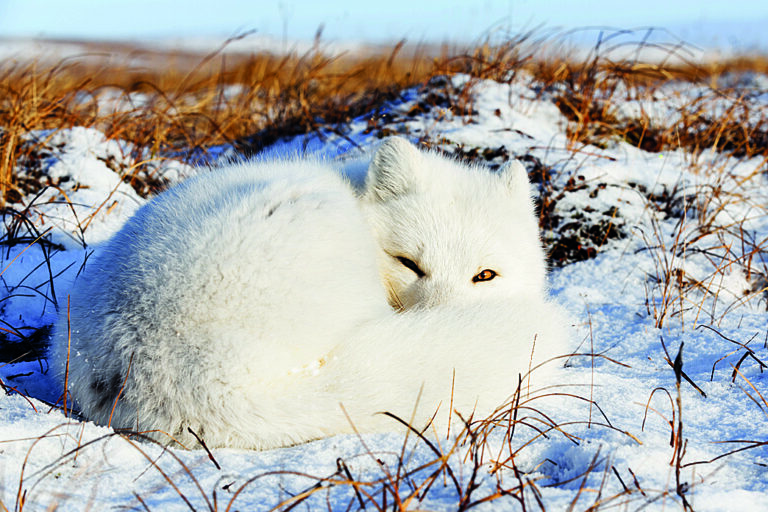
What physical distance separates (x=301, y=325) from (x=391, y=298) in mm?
815

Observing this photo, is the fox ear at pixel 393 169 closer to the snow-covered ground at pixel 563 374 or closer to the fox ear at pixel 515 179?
the fox ear at pixel 515 179

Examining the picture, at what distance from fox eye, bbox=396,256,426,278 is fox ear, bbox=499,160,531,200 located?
27.2 inches

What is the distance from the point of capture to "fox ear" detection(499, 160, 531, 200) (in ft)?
9.32

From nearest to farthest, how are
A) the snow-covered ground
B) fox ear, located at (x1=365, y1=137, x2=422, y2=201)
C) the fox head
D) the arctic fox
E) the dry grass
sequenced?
the snow-covered ground → the arctic fox → the fox head → fox ear, located at (x1=365, y1=137, x2=422, y2=201) → the dry grass

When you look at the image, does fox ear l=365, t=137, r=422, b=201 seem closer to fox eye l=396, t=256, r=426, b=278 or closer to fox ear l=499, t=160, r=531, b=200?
fox eye l=396, t=256, r=426, b=278

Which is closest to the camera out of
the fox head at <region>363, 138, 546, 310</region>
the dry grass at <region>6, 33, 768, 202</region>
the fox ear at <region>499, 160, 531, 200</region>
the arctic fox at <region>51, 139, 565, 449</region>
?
the arctic fox at <region>51, 139, 565, 449</region>

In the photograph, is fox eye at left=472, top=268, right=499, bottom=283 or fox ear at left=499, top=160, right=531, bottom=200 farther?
fox ear at left=499, top=160, right=531, bottom=200

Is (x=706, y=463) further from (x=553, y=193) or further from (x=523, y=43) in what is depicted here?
(x=523, y=43)

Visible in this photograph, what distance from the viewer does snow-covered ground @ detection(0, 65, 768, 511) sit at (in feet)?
4.72

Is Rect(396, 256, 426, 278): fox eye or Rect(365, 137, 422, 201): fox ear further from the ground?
Rect(365, 137, 422, 201): fox ear

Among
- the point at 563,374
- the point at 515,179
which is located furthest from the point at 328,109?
the point at 563,374

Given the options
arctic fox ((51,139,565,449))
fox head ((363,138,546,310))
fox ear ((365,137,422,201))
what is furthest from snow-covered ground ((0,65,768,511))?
fox ear ((365,137,422,201))

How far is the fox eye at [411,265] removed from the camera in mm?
2486

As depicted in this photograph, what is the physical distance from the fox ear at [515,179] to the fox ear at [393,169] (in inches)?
18.9
